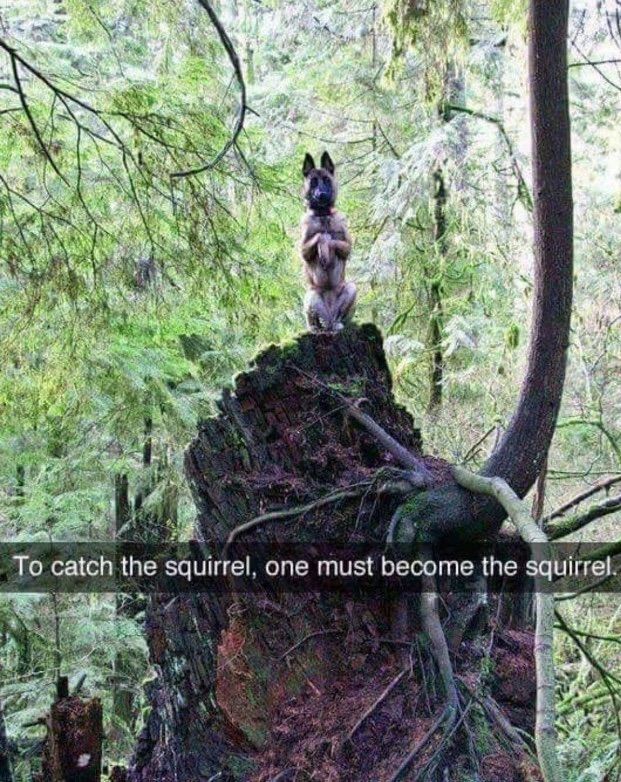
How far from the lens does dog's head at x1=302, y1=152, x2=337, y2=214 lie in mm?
4887

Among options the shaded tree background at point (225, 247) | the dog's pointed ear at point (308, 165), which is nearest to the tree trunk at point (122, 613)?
the shaded tree background at point (225, 247)

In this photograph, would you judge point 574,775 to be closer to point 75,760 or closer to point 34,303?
point 75,760

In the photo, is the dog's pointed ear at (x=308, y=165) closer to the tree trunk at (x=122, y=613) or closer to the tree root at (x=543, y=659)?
the tree root at (x=543, y=659)

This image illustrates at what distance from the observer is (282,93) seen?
888 centimetres

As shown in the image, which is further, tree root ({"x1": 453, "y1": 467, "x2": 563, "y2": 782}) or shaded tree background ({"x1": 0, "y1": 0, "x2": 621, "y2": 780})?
shaded tree background ({"x1": 0, "y1": 0, "x2": 621, "y2": 780})

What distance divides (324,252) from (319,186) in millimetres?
437

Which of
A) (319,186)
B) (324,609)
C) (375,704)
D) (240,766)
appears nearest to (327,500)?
(324,609)

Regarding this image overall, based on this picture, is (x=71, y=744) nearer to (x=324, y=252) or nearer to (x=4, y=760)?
(x=4, y=760)

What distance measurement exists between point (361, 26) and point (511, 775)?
7655mm

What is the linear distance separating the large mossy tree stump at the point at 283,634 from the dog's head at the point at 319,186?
1206 mm

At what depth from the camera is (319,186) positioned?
192 inches

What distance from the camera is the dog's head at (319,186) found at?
192 inches

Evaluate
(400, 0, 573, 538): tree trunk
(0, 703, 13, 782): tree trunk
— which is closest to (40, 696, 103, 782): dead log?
(0, 703, 13, 782): tree trunk

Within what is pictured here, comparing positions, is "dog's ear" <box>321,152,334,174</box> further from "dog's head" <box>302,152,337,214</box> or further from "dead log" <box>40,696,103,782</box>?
"dead log" <box>40,696,103,782</box>
